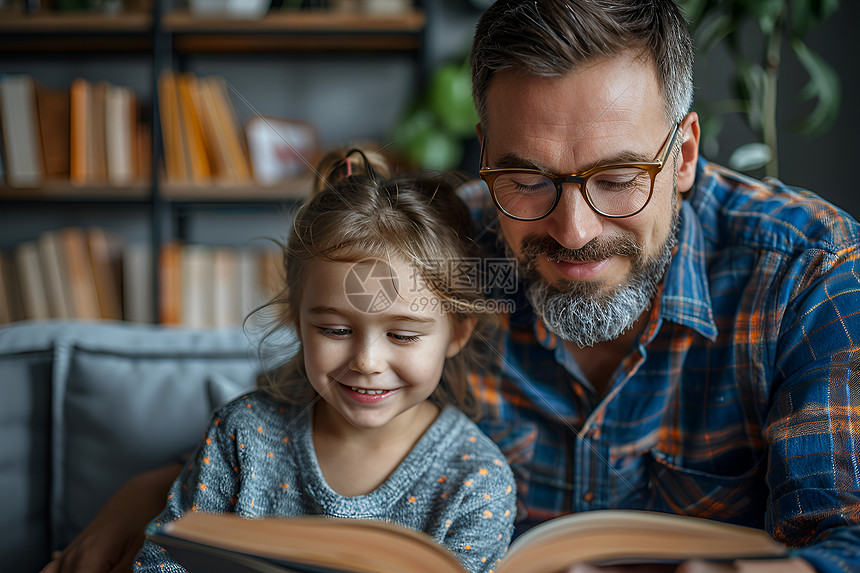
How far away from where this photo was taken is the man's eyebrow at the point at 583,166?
85cm

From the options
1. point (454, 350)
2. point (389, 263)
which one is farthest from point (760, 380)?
point (389, 263)

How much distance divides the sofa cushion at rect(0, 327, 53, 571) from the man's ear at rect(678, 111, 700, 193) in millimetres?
1169

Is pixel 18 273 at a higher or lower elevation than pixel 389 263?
lower

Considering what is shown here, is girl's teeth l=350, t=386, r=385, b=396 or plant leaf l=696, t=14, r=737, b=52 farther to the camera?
plant leaf l=696, t=14, r=737, b=52

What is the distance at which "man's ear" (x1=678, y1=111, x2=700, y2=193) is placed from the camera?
0.95m

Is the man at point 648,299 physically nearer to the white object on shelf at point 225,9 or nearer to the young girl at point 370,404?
the young girl at point 370,404

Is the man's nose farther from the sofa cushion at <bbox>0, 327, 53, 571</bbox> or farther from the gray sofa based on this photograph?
the sofa cushion at <bbox>0, 327, 53, 571</bbox>

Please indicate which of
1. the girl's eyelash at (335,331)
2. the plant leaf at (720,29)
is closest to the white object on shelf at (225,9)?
the plant leaf at (720,29)

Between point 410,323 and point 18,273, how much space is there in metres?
2.04

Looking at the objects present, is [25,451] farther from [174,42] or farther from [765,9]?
[765,9]

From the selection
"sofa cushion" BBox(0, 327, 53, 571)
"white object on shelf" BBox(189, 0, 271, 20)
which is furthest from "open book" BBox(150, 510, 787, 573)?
"white object on shelf" BBox(189, 0, 271, 20)

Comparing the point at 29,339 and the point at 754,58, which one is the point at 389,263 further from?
the point at 754,58

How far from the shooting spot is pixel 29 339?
1.26 m

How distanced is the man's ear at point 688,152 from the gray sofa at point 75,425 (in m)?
0.87
